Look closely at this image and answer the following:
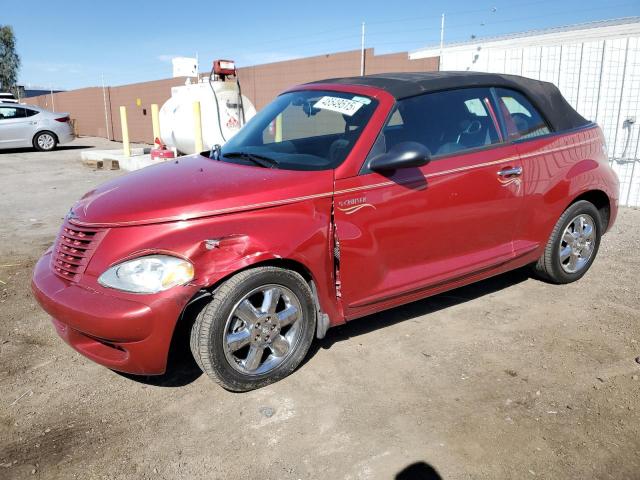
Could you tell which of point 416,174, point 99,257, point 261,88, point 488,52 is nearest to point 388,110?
point 416,174

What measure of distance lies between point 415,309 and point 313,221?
1.56 meters

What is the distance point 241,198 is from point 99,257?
0.81 meters

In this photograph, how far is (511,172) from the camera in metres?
3.71

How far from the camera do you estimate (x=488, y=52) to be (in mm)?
7891

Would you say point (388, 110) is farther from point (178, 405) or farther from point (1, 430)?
point (1, 430)

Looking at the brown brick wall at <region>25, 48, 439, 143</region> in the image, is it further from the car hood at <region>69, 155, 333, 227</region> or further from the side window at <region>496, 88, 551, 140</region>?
the car hood at <region>69, 155, 333, 227</region>

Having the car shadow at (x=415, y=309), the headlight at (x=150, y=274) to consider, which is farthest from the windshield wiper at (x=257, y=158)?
the car shadow at (x=415, y=309)

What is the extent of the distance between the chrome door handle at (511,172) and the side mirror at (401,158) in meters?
0.84

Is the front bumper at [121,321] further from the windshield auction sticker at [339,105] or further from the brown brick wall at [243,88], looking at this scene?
the brown brick wall at [243,88]

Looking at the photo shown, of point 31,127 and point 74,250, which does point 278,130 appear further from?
point 31,127

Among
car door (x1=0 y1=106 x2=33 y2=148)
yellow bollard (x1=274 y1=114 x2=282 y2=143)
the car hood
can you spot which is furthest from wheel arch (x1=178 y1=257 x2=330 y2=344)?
car door (x1=0 y1=106 x2=33 y2=148)

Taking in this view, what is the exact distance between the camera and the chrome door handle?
3.66 meters

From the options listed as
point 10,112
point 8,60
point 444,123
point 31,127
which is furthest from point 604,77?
point 8,60

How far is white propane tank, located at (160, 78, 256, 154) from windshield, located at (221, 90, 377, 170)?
725cm
